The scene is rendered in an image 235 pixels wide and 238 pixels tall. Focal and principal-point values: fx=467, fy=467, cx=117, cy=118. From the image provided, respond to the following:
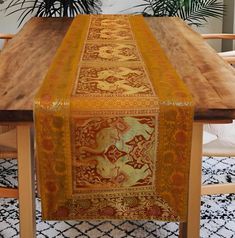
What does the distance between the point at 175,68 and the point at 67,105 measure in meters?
0.48

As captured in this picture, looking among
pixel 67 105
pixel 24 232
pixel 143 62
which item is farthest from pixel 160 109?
pixel 24 232

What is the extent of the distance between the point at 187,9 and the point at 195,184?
251cm

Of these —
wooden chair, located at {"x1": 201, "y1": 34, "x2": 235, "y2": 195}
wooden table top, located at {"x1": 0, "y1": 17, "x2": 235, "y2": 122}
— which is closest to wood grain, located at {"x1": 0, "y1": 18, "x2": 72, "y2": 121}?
wooden table top, located at {"x1": 0, "y1": 17, "x2": 235, "y2": 122}

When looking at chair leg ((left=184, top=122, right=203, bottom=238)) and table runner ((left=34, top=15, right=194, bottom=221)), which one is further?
chair leg ((left=184, top=122, right=203, bottom=238))

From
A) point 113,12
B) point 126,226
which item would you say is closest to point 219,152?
point 126,226

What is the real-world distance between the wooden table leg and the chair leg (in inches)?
16.9

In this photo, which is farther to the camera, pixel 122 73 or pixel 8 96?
pixel 122 73

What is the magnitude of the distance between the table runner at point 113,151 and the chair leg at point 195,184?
4.3 inches

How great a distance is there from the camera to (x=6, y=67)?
1510 mm

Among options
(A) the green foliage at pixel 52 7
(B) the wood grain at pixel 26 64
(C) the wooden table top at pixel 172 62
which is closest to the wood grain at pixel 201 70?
(C) the wooden table top at pixel 172 62

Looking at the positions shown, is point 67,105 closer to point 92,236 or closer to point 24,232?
point 24,232

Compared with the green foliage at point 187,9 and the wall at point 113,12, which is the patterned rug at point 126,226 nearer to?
the green foliage at point 187,9

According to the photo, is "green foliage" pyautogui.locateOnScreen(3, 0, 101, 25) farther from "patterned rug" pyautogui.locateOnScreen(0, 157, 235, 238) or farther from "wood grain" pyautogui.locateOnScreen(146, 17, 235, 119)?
"patterned rug" pyautogui.locateOnScreen(0, 157, 235, 238)

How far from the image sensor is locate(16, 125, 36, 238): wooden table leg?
4.07 feet
